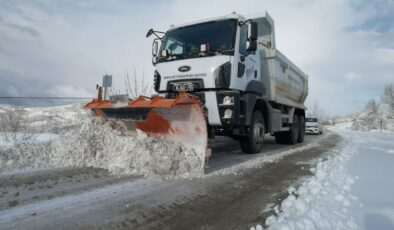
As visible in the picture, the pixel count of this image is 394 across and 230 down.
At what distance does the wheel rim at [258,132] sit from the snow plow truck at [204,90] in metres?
0.02

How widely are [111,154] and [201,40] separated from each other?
3.11 m

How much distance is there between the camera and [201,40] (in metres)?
7.00

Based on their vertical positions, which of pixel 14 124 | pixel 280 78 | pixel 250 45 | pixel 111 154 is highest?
pixel 250 45

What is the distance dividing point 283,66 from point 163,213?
316 inches

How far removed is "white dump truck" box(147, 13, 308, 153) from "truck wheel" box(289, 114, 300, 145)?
327cm

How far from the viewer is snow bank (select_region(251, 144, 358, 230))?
10.1 ft

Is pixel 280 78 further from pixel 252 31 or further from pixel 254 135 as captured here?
pixel 252 31

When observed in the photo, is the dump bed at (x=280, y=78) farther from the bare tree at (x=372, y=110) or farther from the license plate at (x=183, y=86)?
the bare tree at (x=372, y=110)

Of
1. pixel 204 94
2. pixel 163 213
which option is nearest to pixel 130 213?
pixel 163 213

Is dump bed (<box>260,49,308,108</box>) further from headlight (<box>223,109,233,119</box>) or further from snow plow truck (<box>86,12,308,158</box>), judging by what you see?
headlight (<box>223,109,233,119</box>)

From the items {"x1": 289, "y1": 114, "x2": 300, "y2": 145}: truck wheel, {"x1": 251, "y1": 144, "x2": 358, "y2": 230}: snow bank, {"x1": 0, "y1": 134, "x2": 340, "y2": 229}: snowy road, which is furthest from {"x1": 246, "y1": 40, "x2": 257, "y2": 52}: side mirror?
{"x1": 289, "y1": 114, "x2": 300, "y2": 145}: truck wheel

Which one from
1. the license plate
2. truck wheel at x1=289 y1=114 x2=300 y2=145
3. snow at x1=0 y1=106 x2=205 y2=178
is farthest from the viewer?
truck wheel at x1=289 y1=114 x2=300 y2=145

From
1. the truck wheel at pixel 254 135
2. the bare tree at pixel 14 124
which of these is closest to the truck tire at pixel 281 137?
the truck wheel at pixel 254 135

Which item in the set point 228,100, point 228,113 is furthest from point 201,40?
point 228,113
